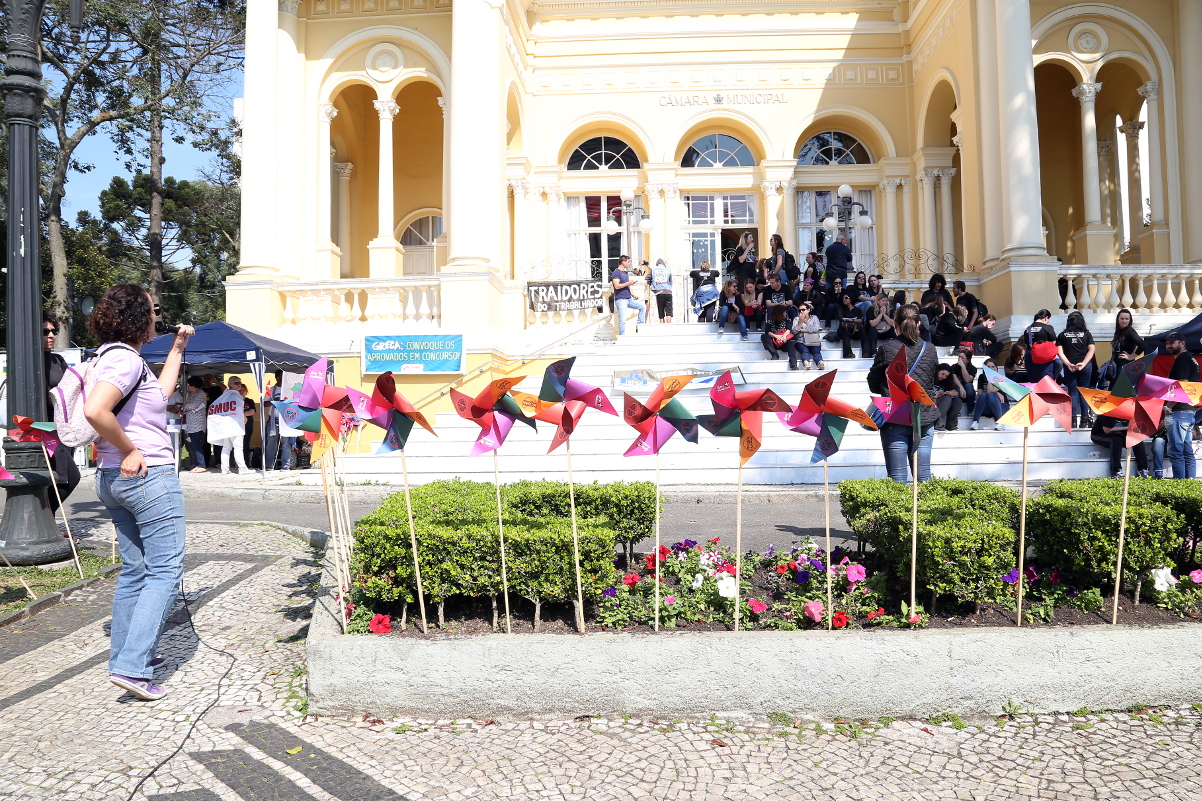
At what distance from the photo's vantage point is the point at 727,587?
13.2 feet

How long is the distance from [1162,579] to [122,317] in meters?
5.32

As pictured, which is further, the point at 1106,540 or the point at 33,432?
the point at 33,432

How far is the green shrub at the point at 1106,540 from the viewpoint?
4.12m

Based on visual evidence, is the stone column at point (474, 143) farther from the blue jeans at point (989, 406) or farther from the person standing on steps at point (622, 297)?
the blue jeans at point (989, 406)

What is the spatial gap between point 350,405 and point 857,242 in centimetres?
1865

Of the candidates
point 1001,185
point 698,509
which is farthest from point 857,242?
point 698,509

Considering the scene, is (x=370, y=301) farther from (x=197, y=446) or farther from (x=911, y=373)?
(x=911, y=373)

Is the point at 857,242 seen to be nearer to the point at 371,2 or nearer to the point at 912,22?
the point at 912,22

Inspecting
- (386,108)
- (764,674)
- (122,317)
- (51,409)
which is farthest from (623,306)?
(764,674)

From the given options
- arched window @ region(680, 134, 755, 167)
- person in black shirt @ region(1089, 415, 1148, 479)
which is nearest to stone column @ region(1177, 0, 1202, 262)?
person in black shirt @ region(1089, 415, 1148, 479)

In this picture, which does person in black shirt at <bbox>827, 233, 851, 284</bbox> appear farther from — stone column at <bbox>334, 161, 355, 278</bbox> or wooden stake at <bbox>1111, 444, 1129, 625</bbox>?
stone column at <bbox>334, 161, 355, 278</bbox>

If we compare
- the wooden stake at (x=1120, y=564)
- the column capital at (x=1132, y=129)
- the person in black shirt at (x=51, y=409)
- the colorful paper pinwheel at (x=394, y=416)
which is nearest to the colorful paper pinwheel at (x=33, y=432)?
the person in black shirt at (x=51, y=409)

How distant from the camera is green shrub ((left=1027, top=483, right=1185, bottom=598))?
162 inches

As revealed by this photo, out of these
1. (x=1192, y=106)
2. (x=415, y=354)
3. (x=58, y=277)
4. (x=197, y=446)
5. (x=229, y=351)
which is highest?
(x=1192, y=106)
